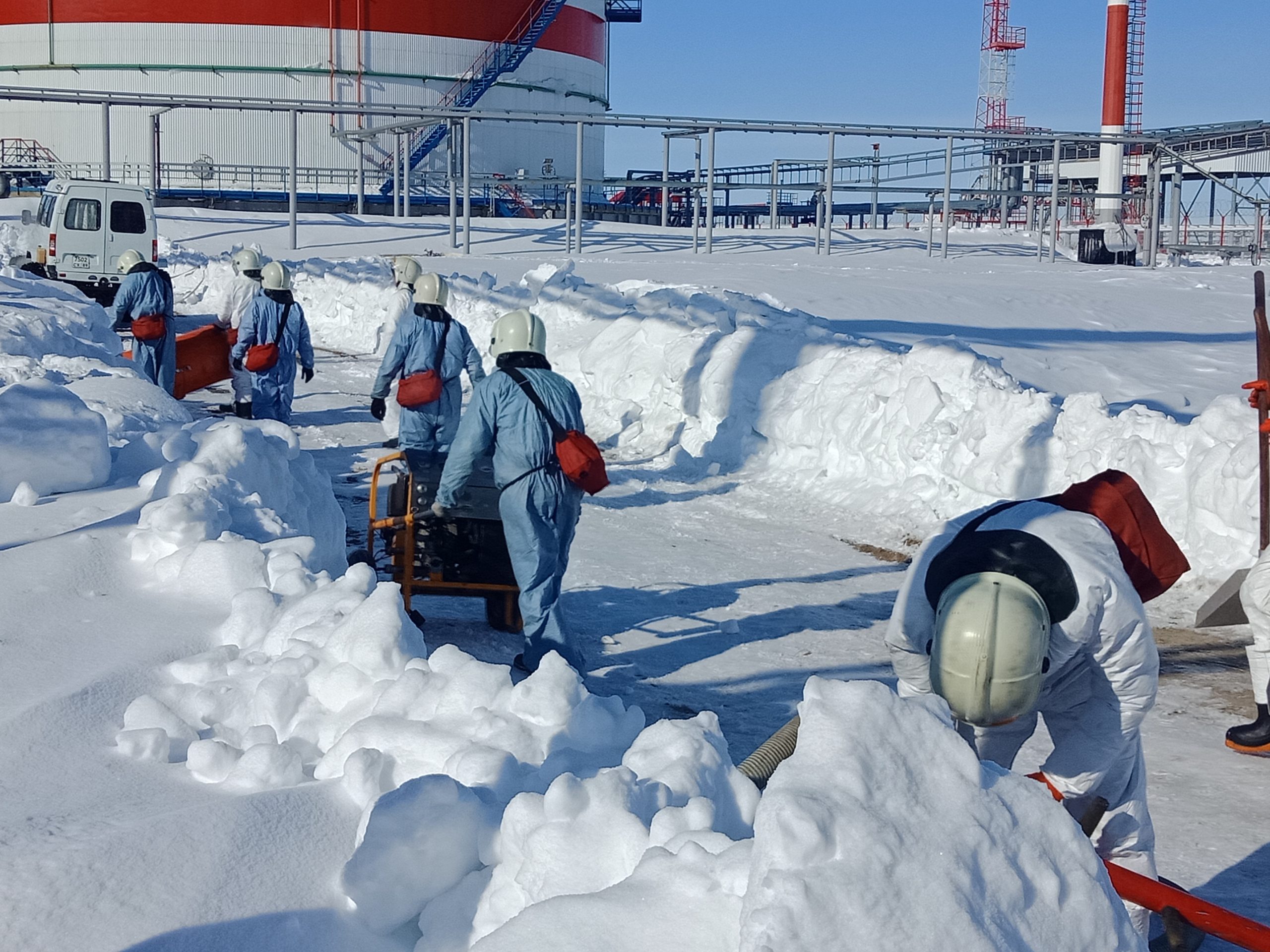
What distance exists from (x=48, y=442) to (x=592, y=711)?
3734 millimetres

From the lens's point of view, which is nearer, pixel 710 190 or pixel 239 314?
pixel 239 314

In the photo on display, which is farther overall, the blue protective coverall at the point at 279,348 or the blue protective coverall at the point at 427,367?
the blue protective coverall at the point at 279,348

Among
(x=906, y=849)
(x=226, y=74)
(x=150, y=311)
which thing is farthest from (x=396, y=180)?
(x=906, y=849)

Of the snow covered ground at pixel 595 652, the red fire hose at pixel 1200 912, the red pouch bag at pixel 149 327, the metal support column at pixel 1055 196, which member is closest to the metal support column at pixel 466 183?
the snow covered ground at pixel 595 652

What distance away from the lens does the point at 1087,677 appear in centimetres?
305

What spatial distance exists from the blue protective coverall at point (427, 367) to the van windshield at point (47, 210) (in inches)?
563

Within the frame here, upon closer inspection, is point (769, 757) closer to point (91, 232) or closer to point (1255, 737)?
point (1255, 737)

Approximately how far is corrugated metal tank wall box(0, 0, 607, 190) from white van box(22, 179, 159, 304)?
13493 mm

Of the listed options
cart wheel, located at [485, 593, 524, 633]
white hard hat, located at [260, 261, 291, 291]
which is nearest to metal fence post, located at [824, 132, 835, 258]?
white hard hat, located at [260, 261, 291, 291]

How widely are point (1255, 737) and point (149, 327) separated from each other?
32.6 ft

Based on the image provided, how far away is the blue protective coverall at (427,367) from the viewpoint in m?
8.51

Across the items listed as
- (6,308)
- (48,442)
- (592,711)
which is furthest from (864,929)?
(6,308)

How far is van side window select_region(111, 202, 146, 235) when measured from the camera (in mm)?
20391

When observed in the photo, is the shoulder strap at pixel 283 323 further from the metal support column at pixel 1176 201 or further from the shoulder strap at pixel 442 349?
the metal support column at pixel 1176 201
